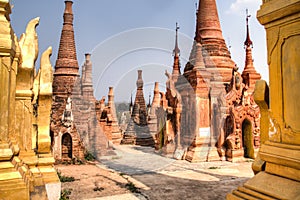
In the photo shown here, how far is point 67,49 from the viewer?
1648 cm

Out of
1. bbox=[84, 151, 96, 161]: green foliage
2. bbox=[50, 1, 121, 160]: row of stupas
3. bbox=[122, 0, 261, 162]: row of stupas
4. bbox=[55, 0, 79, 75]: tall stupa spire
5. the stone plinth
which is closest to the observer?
the stone plinth

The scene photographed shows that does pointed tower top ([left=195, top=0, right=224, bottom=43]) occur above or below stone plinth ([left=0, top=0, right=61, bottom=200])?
above

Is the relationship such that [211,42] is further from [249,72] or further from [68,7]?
[68,7]

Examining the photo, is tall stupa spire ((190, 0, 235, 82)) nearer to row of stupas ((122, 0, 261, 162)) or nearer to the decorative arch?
row of stupas ((122, 0, 261, 162))

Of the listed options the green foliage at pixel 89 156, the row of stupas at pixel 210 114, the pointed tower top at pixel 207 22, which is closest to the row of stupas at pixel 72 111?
the green foliage at pixel 89 156

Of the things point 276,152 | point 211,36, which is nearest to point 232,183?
point 276,152

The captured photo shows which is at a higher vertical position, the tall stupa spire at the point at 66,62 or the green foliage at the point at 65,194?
the tall stupa spire at the point at 66,62

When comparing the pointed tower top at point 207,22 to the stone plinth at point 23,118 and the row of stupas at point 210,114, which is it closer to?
the row of stupas at point 210,114

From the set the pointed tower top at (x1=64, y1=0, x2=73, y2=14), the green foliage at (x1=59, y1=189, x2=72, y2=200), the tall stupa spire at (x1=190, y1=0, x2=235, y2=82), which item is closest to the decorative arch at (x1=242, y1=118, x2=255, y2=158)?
the tall stupa spire at (x1=190, y1=0, x2=235, y2=82)

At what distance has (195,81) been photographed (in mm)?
13539

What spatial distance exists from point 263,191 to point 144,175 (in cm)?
817

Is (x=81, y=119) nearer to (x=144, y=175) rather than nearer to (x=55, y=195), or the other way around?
(x=144, y=175)

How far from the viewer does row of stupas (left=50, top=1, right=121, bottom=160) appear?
12781 mm

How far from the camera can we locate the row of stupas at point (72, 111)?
12.8m
